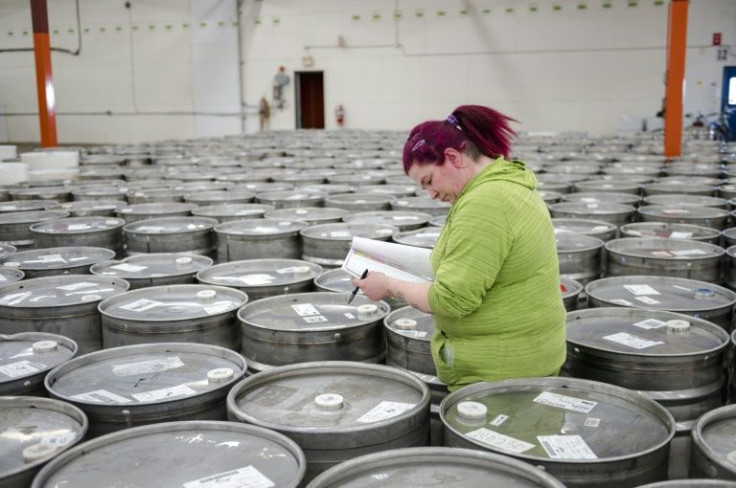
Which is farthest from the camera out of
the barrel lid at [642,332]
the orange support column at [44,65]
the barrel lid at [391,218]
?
the orange support column at [44,65]

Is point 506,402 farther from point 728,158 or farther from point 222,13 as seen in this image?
point 222,13

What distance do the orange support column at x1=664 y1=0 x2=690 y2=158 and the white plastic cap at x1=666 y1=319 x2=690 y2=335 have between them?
6812 mm

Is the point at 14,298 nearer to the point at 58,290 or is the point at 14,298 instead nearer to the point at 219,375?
the point at 58,290

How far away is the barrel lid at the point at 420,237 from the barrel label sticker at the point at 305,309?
98 centimetres

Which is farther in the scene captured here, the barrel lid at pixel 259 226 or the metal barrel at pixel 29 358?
the barrel lid at pixel 259 226

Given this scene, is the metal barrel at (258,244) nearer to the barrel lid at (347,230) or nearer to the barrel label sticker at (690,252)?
the barrel lid at (347,230)

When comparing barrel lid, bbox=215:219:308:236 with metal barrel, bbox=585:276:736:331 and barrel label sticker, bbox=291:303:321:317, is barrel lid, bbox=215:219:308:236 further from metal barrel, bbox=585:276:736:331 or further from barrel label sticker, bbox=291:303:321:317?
metal barrel, bbox=585:276:736:331

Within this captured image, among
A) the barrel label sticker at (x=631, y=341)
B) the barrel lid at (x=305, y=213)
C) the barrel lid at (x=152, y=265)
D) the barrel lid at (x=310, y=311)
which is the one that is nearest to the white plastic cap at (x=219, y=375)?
the barrel lid at (x=310, y=311)

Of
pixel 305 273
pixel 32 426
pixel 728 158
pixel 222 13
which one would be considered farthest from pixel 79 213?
pixel 222 13

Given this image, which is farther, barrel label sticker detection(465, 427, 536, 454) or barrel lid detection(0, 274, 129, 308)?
barrel lid detection(0, 274, 129, 308)

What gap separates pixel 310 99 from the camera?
18.6m

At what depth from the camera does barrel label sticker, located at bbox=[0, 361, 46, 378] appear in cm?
242

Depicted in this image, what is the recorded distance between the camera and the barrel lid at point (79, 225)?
14.5ft

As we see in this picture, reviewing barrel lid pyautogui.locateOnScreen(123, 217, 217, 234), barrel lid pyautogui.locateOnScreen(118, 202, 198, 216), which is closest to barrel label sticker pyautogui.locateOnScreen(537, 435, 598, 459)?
barrel lid pyautogui.locateOnScreen(123, 217, 217, 234)
